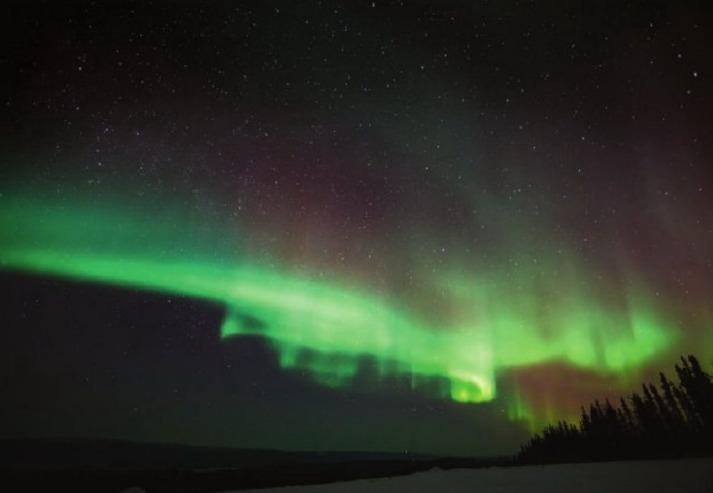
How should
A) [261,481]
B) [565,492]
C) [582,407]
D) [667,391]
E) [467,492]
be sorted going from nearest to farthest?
1. [565,492]
2. [467,492]
3. [667,391]
4. [261,481]
5. [582,407]

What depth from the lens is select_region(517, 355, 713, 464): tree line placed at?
93.1 metres

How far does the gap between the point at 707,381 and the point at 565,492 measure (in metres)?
86.6

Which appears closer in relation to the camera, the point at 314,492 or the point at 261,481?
the point at 314,492

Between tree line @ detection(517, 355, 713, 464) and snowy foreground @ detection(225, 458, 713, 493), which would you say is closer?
snowy foreground @ detection(225, 458, 713, 493)

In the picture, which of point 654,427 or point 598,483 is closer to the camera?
point 598,483

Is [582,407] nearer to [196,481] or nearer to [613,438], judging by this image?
[613,438]

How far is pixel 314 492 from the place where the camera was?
203 ft

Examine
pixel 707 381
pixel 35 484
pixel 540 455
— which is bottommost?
pixel 35 484

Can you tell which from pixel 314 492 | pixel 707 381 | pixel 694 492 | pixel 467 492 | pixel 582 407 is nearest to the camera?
pixel 694 492

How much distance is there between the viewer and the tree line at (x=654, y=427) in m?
93.1

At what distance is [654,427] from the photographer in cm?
10825

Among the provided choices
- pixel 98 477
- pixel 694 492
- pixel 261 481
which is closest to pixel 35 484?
pixel 98 477

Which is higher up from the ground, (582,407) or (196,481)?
(582,407)

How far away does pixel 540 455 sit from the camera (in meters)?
163
